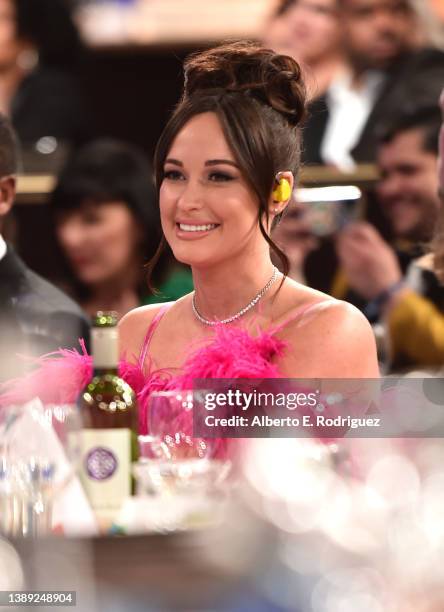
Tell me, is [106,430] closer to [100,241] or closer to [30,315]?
[30,315]

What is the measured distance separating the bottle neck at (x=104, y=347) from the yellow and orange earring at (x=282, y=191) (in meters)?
0.62

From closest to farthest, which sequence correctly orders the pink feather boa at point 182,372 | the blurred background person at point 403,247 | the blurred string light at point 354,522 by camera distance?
the blurred string light at point 354,522 < the pink feather boa at point 182,372 < the blurred background person at point 403,247

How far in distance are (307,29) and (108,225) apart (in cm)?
91

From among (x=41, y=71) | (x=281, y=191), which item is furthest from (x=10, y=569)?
(x=41, y=71)

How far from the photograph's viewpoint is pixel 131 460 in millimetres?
1442

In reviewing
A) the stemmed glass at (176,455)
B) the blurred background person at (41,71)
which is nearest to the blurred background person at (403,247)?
the blurred background person at (41,71)

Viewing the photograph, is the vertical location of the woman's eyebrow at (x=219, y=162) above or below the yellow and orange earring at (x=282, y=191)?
above

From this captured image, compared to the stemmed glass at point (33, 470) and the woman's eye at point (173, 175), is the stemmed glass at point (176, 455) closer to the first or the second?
the stemmed glass at point (33, 470)

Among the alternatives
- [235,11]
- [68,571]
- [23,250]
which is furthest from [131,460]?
[235,11]

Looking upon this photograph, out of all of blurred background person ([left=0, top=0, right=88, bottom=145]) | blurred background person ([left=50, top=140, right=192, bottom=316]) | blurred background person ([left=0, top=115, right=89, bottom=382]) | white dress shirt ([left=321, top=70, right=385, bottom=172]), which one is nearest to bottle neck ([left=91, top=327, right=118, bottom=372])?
blurred background person ([left=0, top=115, right=89, bottom=382])

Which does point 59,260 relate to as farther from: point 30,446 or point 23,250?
point 30,446

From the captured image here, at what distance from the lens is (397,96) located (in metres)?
3.58

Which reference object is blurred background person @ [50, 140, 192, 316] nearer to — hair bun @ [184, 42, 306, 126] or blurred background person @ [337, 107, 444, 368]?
blurred background person @ [337, 107, 444, 368]

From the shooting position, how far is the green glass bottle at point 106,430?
4.38 feet
